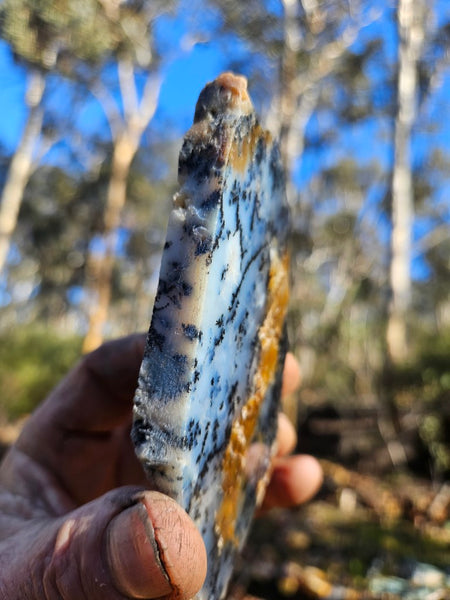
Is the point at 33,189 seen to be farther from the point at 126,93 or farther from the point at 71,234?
the point at 126,93

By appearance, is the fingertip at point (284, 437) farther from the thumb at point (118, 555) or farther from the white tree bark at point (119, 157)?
the white tree bark at point (119, 157)

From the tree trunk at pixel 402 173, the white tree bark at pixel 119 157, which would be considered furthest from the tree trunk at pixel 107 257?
the tree trunk at pixel 402 173

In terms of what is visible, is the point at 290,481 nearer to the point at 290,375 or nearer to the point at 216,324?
the point at 290,375

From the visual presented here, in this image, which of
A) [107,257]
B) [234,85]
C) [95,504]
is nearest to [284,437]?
[95,504]

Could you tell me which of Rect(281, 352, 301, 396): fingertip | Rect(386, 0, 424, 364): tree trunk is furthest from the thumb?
Rect(386, 0, 424, 364): tree trunk

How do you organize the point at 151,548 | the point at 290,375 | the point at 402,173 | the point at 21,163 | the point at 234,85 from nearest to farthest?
the point at 151,548
the point at 234,85
the point at 290,375
the point at 402,173
the point at 21,163

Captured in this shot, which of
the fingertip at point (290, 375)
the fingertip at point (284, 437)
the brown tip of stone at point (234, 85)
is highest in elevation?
the brown tip of stone at point (234, 85)

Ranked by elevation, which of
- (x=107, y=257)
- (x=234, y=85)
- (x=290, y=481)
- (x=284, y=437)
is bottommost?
(x=290, y=481)
